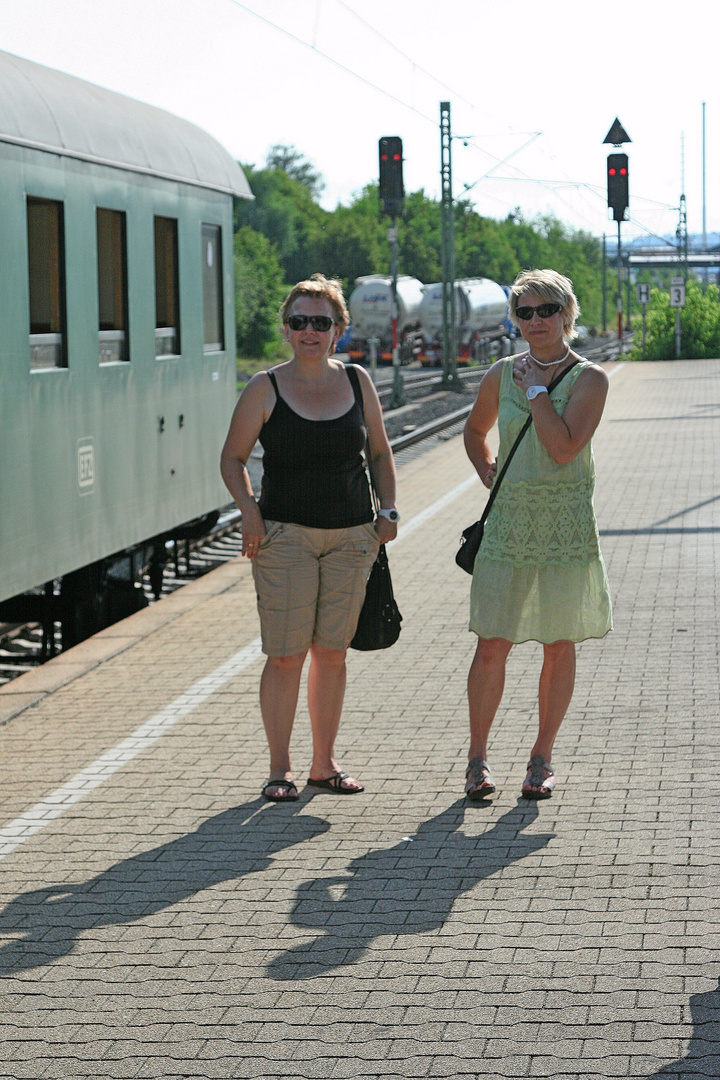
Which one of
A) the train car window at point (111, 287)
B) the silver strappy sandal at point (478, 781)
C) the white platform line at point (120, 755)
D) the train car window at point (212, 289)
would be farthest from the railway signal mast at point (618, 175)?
the silver strappy sandal at point (478, 781)

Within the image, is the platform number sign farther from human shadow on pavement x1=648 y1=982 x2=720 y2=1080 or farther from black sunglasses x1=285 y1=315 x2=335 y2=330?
human shadow on pavement x1=648 y1=982 x2=720 y2=1080

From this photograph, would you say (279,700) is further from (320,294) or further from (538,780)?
(320,294)

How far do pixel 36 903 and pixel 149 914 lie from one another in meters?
0.37

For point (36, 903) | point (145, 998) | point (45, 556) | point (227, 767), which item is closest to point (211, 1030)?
point (145, 998)

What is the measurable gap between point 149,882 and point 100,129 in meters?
5.22

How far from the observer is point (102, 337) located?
8.87 metres

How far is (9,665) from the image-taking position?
376 inches

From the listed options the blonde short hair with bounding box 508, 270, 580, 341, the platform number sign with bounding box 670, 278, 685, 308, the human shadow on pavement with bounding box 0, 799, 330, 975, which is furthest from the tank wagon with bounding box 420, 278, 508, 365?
the human shadow on pavement with bounding box 0, 799, 330, 975

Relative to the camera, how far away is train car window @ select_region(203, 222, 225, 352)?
11.0 meters

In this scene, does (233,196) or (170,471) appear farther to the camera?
(233,196)

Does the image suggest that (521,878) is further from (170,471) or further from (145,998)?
(170,471)

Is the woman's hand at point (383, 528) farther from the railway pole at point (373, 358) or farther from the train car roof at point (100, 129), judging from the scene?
the railway pole at point (373, 358)

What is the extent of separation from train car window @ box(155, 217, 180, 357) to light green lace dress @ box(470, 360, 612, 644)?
4764 millimetres

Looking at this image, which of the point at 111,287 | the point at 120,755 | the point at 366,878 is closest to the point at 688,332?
the point at 111,287
